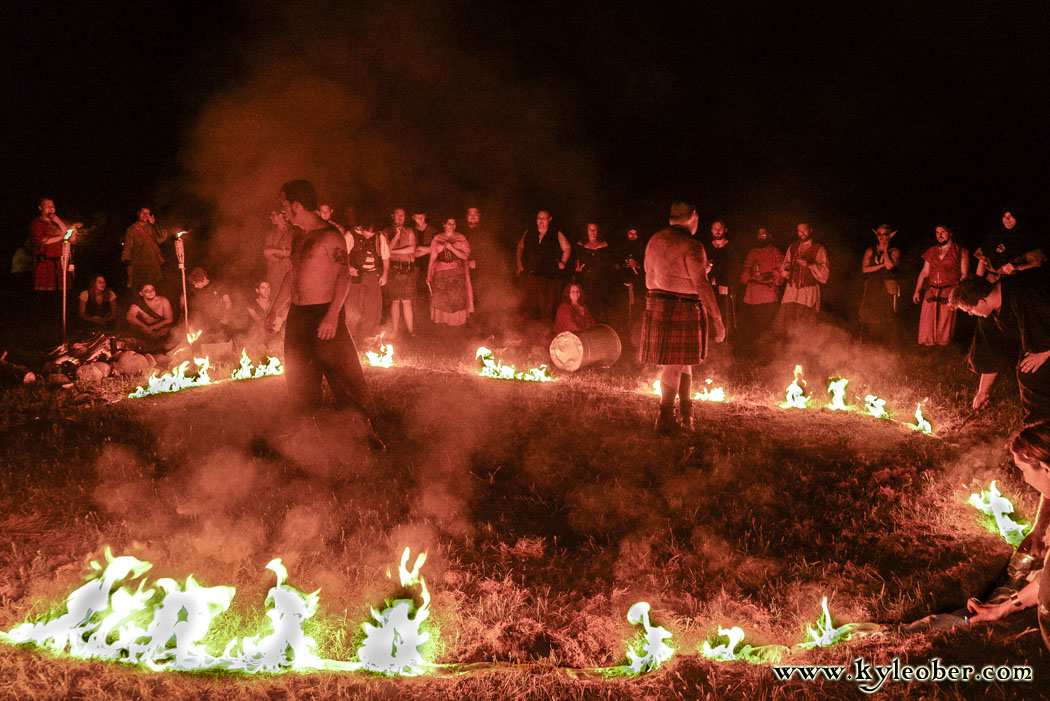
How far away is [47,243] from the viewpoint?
10.7 metres

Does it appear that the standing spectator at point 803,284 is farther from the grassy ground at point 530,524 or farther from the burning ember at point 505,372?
the burning ember at point 505,372

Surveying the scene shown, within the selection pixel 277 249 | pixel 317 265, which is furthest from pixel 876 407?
pixel 277 249

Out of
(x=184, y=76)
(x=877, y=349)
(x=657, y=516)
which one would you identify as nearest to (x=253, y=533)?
(x=657, y=516)

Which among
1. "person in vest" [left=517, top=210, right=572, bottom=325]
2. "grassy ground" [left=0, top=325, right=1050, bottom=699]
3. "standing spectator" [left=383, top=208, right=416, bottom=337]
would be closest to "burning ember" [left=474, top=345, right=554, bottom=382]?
"grassy ground" [left=0, top=325, right=1050, bottom=699]

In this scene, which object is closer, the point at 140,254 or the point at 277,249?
the point at 277,249

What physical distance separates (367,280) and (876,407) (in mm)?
7306

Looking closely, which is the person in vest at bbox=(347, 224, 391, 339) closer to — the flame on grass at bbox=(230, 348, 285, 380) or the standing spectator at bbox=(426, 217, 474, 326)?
the standing spectator at bbox=(426, 217, 474, 326)

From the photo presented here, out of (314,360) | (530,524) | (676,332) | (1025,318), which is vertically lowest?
(530,524)

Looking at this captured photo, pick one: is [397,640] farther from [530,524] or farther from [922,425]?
[922,425]

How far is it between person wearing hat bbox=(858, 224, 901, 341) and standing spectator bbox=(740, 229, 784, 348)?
57.4 inches

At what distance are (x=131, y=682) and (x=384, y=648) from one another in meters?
1.19

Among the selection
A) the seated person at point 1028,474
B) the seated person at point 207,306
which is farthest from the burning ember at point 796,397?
the seated person at point 207,306

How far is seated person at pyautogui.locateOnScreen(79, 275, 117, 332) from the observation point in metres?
10.7

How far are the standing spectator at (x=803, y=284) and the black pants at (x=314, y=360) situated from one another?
7.12 meters
